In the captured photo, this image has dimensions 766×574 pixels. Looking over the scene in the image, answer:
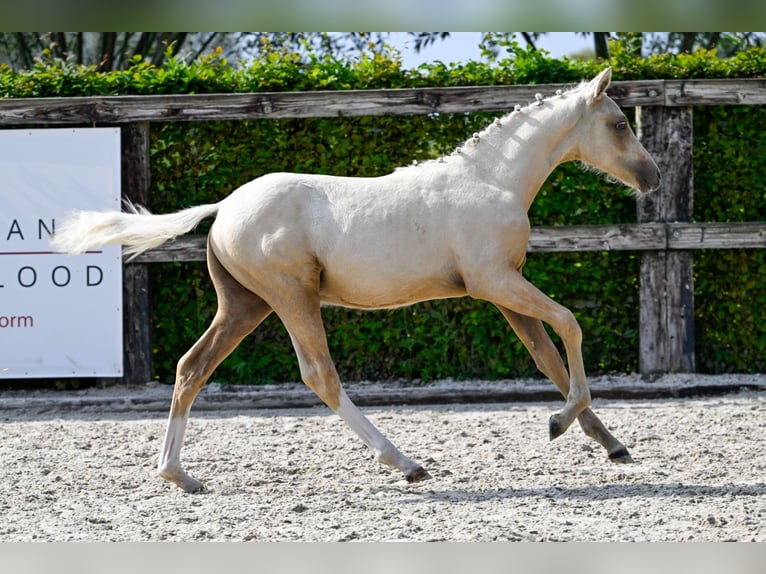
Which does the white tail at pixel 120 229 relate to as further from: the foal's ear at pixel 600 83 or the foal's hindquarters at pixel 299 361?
the foal's ear at pixel 600 83

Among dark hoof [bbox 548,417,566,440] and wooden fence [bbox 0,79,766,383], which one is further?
wooden fence [bbox 0,79,766,383]

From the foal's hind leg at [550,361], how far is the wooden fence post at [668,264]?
9.40ft

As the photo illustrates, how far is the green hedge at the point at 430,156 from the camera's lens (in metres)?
7.24

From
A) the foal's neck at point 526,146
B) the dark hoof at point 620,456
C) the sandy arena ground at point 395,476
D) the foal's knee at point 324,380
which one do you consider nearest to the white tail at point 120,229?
the foal's knee at point 324,380

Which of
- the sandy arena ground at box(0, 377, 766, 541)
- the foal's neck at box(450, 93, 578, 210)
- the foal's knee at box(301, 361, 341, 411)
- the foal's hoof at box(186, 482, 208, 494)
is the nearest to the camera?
the sandy arena ground at box(0, 377, 766, 541)

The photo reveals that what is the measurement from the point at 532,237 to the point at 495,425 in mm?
1725

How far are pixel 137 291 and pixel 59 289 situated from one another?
0.60m

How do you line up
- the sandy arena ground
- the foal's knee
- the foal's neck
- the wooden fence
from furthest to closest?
1. the wooden fence
2. the foal's neck
3. the foal's knee
4. the sandy arena ground

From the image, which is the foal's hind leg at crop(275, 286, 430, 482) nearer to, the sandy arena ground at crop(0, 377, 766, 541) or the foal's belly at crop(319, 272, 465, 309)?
the foal's belly at crop(319, 272, 465, 309)

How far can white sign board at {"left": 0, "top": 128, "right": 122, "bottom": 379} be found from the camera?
7.19 m

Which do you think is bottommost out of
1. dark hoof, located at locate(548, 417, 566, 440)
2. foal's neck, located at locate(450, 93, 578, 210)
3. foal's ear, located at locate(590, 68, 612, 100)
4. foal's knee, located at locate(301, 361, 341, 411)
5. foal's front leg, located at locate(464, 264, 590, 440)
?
dark hoof, located at locate(548, 417, 566, 440)

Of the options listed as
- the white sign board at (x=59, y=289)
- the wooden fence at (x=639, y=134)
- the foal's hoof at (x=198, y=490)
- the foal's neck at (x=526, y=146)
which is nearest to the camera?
the foal's hoof at (x=198, y=490)

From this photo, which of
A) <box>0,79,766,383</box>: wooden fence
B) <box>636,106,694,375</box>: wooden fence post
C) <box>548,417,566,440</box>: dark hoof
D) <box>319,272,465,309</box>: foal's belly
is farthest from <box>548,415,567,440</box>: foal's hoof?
<box>636,106,694,375</box>: wooden fence post

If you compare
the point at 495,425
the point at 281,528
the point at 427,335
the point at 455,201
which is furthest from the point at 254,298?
the point at 427,335
